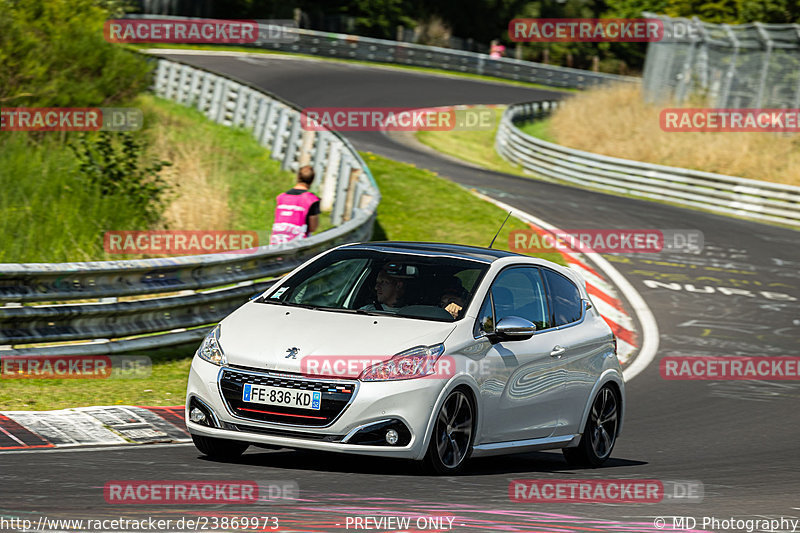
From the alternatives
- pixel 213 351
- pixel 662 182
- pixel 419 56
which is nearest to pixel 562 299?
pixel 213 351

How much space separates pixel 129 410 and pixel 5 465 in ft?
6.81

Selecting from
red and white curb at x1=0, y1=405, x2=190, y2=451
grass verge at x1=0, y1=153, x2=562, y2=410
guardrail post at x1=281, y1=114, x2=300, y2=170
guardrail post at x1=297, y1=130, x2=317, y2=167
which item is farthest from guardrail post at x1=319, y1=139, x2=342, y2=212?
red and white curb at x1=0, y1=405, x2=190, y2=451

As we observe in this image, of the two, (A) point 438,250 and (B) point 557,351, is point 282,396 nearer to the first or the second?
(A) point 438,250

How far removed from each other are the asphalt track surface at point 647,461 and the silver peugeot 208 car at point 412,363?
26 cm

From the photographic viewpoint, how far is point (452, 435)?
7.68 meters

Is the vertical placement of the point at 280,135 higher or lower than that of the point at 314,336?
lower

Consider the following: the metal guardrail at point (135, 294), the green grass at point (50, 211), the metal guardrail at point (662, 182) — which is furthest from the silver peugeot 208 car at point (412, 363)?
the metal guardrail at point (662, 182)

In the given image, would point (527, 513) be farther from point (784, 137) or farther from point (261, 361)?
point (784, 137)

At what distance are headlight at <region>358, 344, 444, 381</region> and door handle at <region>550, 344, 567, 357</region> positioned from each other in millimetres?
1438

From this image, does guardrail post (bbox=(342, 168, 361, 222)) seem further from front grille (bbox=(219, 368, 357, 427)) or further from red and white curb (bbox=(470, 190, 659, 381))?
front grille (bbox=(219, 368, 357, 427))

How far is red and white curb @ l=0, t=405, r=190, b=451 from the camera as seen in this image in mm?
8148

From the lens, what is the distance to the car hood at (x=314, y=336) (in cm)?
741

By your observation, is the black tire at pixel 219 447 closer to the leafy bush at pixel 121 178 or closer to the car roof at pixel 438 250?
the car roof at pixel 438 250

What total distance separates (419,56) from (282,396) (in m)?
52.4
